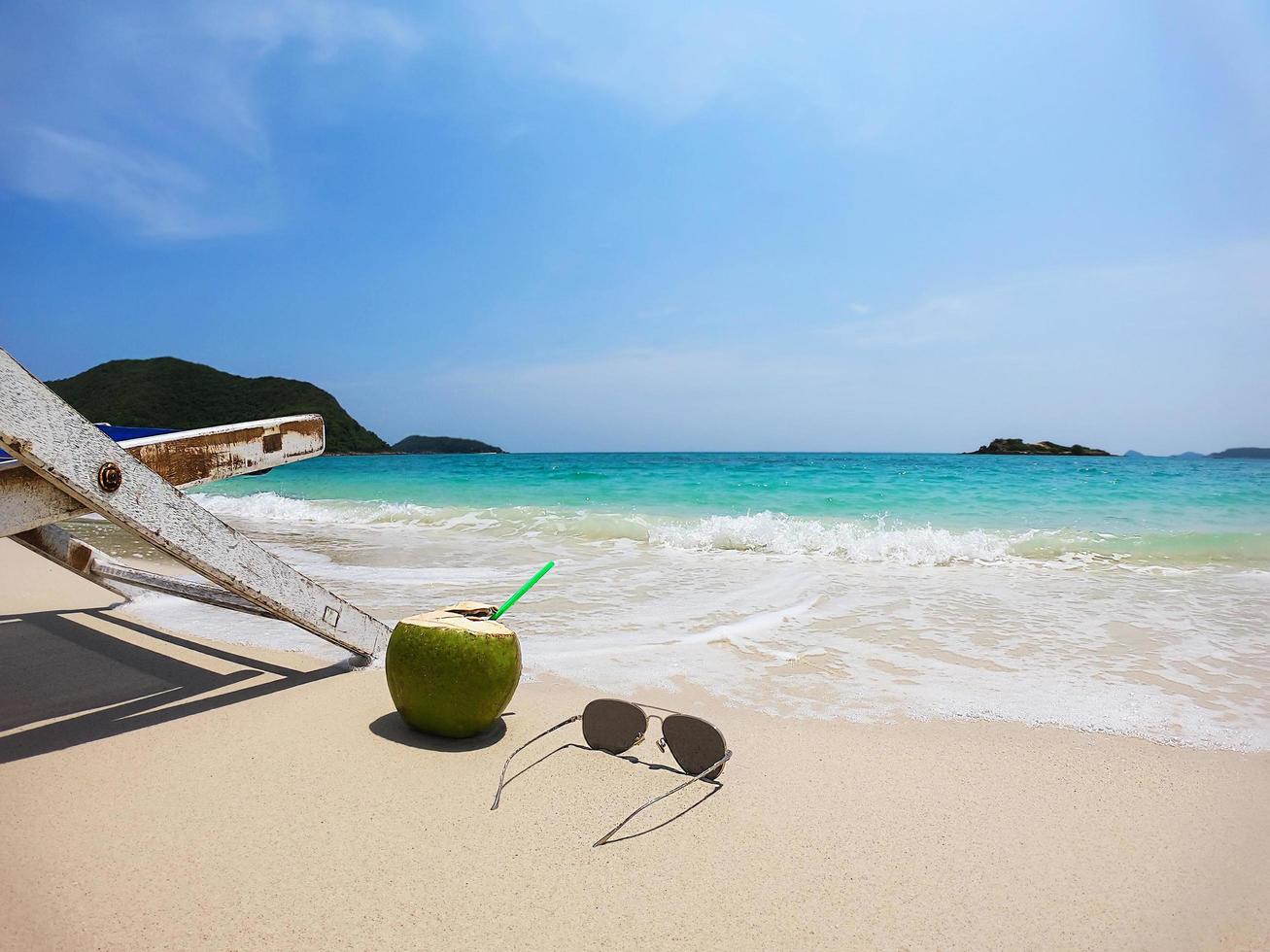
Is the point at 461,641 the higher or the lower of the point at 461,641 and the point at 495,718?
the higher

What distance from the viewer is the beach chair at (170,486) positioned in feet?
7.23

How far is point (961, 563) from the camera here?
30.6 feet

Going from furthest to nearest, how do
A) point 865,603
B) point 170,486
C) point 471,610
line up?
point 865,603 → point 471,610 → point 170,486

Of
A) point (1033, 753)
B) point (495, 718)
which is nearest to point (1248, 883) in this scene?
point (1033, 753)

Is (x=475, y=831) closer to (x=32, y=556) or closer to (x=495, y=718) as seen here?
(x=495, y=718)

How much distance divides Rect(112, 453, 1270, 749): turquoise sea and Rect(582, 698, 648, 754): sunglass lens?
0.93 meters

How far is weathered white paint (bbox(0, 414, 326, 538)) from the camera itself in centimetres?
250

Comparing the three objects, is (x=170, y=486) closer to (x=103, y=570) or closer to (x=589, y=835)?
(x=589, y=835)

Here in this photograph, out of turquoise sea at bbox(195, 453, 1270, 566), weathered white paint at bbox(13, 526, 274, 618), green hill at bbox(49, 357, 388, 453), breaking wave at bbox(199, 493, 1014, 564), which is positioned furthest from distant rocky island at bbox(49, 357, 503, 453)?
weathered white paint at bbox(13, 526, 274, 618)

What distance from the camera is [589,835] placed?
2281 mm

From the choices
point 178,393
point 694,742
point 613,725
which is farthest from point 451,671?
point 178,393

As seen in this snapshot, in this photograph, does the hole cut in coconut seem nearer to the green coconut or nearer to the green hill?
the green coconut

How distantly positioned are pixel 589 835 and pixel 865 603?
491cm

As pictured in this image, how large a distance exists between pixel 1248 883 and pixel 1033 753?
96 centimetres
